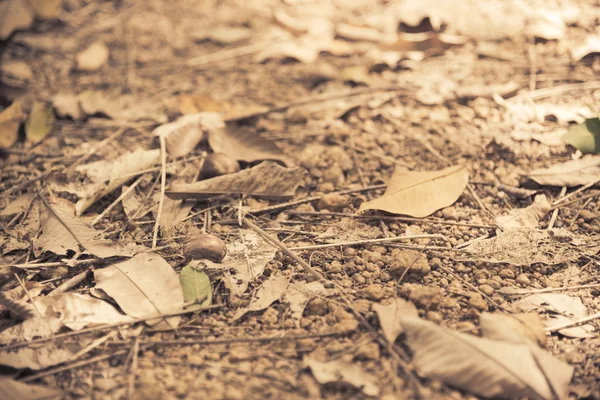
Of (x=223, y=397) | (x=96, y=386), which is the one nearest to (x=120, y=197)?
(x=96, y=386)

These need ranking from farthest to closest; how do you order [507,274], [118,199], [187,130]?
[187,130]
[118,199]
[507,274]

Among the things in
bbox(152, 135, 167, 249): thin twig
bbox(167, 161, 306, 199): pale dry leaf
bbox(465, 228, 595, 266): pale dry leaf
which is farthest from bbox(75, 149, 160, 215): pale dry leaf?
bbox(465, 228, 595, 266): pale dry leaf

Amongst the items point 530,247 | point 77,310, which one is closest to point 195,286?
point 77,310

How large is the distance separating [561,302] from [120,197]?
1.39 metres

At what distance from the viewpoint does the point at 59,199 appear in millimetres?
1767

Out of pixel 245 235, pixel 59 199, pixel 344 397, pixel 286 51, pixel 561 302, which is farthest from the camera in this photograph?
pixel 286 51

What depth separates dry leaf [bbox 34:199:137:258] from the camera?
1.55 m

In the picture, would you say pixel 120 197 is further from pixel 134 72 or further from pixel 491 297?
pixel 491 297

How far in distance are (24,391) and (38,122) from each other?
131cm

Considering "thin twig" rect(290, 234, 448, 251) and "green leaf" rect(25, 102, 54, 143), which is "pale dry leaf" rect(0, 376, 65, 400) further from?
"green leaf" rect(25, 102, 54, 143)

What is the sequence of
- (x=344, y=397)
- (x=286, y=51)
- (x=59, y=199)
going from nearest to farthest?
(x=344, y=397)
(x=59, y=199)
(x=286, y=51)

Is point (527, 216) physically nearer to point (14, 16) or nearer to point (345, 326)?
point (345, 326)

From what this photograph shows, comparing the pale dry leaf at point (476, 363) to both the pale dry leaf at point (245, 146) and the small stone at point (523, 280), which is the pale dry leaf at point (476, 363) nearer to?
the small stone at point (523, 280)

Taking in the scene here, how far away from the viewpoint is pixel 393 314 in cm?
135
